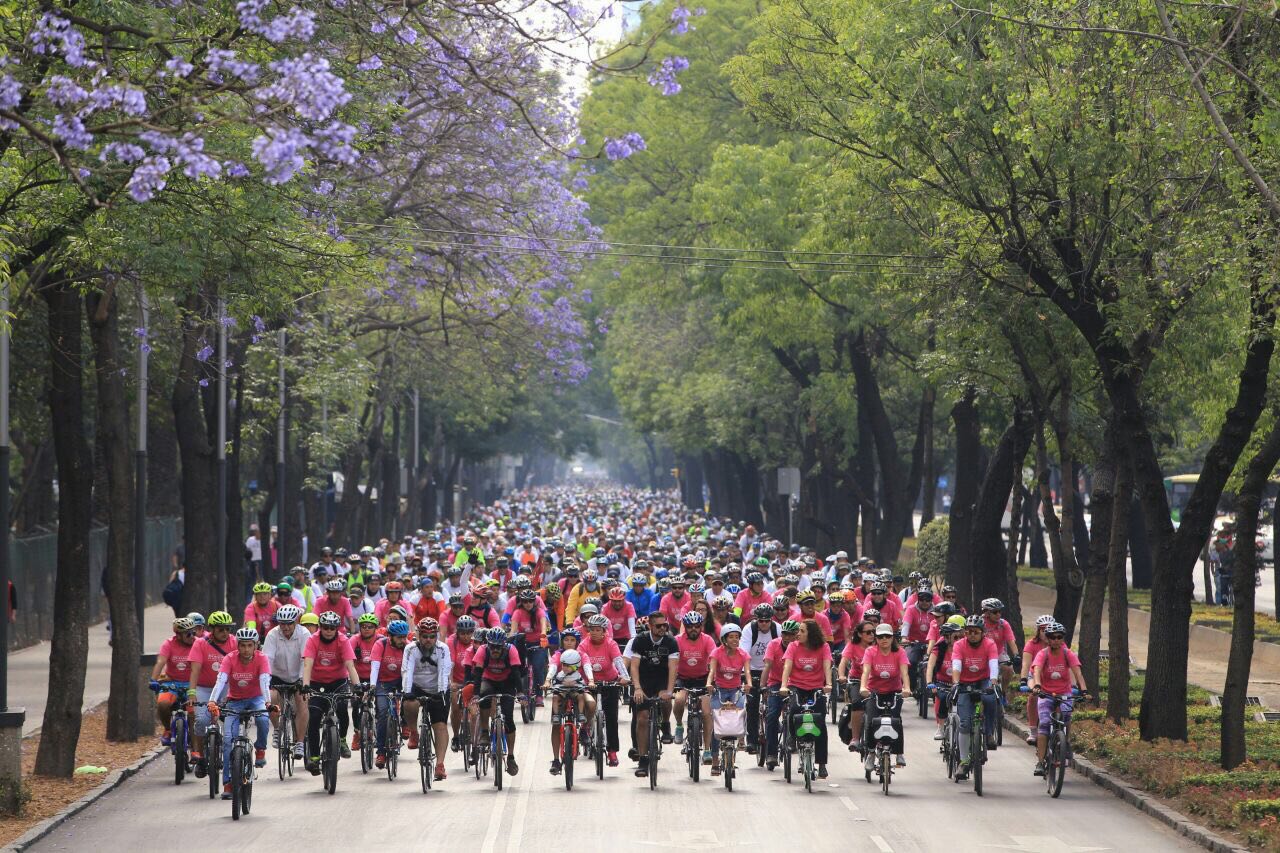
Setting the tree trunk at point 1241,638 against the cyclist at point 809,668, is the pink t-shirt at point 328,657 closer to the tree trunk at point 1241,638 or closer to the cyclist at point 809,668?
the cyclist at point 809,668

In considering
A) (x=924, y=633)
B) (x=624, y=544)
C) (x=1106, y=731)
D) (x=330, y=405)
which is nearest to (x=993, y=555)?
(x=924, y=633)

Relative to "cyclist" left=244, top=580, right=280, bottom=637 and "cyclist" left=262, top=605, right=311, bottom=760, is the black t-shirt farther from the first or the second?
"cyclist" left=244, top=580, right=280, bottom=637

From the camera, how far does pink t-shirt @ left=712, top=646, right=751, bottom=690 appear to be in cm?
1803

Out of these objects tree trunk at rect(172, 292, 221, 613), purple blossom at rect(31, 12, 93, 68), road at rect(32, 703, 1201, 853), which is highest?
purple blossom at rect(31, 12, 93, 68)

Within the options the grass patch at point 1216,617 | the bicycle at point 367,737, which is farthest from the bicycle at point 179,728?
the grass patch at point 1216,617

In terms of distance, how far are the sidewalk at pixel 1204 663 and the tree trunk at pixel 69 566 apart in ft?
52.2

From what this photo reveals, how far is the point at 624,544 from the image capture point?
42.0 m

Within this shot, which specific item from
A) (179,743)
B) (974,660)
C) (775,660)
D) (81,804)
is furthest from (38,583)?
(974,660)

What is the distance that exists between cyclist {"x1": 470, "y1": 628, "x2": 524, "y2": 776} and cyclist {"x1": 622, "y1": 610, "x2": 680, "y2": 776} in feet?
3.79

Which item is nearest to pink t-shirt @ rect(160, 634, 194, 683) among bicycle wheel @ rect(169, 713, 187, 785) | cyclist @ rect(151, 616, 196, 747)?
cyclist @ rect(151, 616, 196, 747)

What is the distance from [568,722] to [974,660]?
404 centimetres

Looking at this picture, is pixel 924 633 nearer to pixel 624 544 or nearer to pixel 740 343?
pixel 624 544

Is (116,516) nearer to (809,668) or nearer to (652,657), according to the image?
(652,657)

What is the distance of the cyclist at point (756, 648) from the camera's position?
19.3 meters
